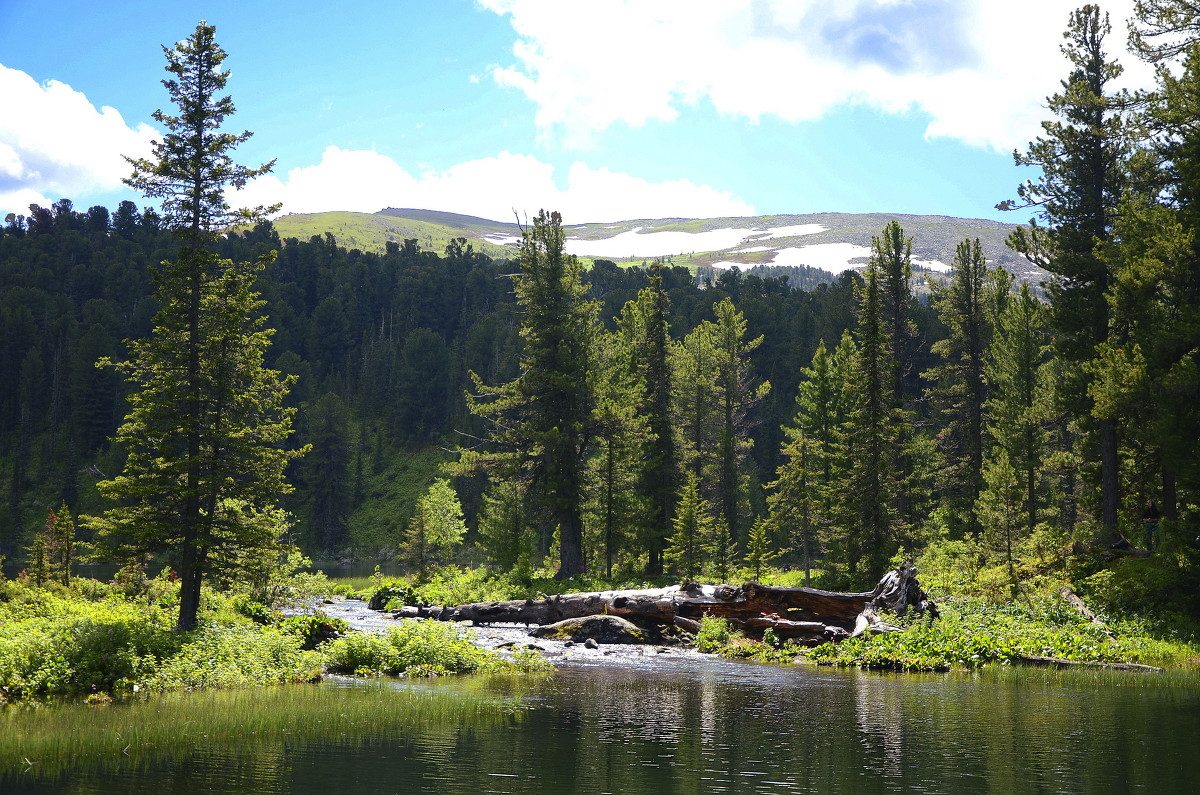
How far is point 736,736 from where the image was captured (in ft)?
38.4

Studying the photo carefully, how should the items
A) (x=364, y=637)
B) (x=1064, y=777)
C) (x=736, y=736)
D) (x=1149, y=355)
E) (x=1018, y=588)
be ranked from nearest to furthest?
(x=1064, y=777) < (x=736, y=736) < (x=364, y=637) < (x=1149, y=355) < (x=1018, y=588)

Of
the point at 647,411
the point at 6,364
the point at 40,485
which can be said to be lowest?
the point at 40,485

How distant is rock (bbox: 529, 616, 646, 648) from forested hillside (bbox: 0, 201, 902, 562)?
52.5m

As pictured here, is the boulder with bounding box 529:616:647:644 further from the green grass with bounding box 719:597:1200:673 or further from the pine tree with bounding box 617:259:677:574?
the pine tree with bounding box 617:259:677:574

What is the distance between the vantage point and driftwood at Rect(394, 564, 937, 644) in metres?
22.4

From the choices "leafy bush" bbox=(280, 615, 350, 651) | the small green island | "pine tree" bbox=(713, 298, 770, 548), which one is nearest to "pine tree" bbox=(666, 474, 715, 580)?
the small green island

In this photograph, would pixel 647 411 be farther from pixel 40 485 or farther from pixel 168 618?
pixel 40 485

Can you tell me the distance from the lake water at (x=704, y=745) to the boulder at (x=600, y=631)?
318 inches

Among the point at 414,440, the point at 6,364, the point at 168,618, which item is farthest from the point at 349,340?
the point at 168,618

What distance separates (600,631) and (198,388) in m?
13.4

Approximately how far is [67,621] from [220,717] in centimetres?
660

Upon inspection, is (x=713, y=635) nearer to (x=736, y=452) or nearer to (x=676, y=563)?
(x=676, y=563)

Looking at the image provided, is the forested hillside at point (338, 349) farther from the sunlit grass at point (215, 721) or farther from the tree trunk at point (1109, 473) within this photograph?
the sunlit grass at point (215, 721)

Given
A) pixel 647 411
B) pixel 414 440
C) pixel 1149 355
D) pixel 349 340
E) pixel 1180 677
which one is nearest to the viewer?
pixel 1180 677
